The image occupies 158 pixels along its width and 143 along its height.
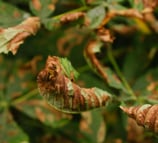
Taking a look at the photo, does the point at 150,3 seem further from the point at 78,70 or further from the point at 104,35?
the point at 78,70

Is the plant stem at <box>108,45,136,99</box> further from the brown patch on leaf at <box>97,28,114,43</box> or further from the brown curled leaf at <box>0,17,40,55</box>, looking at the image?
the brown curled leaf at <box>0,17,40,55</box>

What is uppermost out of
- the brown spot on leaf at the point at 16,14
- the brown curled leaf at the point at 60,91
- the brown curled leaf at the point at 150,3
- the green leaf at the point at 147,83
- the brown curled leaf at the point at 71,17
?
the brown spot on leaf at the point at 16,14

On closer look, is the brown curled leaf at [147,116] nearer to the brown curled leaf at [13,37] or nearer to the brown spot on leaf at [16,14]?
the brown curled leaf at [13,37]

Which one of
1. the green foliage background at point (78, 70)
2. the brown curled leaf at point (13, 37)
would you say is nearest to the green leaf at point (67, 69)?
the brown curled leaf at point (13, 37)

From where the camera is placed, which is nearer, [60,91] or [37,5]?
[60,91]

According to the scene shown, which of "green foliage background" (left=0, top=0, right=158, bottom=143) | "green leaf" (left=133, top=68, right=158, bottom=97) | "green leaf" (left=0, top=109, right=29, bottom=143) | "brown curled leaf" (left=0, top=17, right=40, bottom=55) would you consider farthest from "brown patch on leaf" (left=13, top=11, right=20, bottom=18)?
"green leaf" (left=133, top=68, right=158, bottom=97)

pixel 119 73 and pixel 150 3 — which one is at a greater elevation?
pixel 150 3

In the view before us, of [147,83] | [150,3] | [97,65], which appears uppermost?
[150,3]

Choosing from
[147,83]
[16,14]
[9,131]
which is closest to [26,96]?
[9,131]
